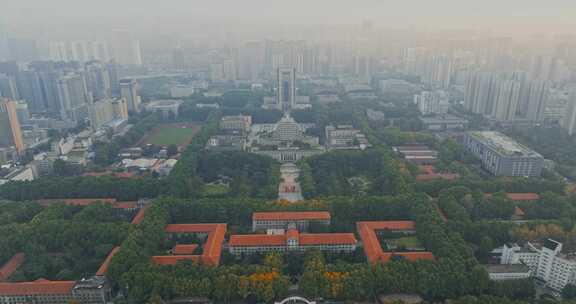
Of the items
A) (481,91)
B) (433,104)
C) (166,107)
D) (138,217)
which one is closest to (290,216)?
(138,217)

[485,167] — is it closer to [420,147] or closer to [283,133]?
[420,147]

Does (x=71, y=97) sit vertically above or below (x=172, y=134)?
above

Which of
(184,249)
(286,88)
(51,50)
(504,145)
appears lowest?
(184,249)

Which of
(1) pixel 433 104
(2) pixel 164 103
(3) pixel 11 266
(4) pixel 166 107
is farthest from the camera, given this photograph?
(2) pixel 164 103

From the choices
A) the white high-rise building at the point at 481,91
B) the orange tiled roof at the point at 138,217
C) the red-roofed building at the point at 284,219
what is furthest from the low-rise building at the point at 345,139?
the white high-rise building at the point at 481,91

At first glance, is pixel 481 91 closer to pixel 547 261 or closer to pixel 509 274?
pixel 547 261

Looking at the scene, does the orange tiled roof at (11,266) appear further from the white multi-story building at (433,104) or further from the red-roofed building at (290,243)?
the white multi-story building at (433,104)

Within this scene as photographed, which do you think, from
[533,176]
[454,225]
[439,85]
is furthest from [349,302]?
[439,85]
